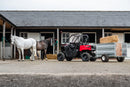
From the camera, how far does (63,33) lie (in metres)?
20.1

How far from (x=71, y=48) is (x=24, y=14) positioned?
31.9 feet

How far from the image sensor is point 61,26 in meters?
18.7

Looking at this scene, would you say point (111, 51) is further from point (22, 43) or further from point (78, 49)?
point (22, 43)

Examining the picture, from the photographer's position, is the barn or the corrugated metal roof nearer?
the barn

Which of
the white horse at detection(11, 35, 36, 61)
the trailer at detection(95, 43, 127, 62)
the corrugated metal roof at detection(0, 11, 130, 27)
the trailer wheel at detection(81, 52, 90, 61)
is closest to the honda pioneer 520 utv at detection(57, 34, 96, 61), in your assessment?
the trailer wheel at detection(81, 52, 90, 61)

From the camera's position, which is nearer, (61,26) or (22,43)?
(22,43)

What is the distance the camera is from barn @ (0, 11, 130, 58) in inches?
742

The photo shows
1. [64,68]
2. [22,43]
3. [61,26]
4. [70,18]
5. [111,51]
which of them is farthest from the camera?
[70,18]

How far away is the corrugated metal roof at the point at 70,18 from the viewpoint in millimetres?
19344

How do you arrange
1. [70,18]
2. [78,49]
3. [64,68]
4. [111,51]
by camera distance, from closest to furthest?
[64,68]
[111,51]
[78,49]
[70,18]

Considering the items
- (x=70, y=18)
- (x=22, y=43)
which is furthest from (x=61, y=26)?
(x=22, y=43)

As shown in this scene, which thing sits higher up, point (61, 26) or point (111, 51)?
point (61, 26)

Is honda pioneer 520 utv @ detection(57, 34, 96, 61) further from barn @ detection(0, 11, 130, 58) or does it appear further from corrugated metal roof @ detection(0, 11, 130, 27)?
corrugated metal roof @ detection(0, 11, 130, 27)

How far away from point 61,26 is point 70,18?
Answer: 2.45 m
